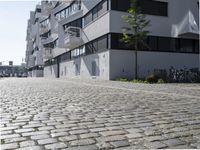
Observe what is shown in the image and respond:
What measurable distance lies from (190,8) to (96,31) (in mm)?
10645

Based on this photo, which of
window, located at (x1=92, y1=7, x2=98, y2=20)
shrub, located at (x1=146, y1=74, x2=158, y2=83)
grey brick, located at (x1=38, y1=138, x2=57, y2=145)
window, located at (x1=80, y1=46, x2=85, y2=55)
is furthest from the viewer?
window, located at (x1=80, y1=46, x2=85, y2=55)

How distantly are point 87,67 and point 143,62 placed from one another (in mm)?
8911

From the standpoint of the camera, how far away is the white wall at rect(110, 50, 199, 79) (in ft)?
96.5

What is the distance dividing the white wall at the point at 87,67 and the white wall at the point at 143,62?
0.94 metres

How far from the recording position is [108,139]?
4750 millimetres

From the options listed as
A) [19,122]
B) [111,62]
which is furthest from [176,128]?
[111,62]

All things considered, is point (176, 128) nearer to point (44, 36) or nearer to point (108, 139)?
point (108, 139)

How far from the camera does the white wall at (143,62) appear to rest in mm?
29406

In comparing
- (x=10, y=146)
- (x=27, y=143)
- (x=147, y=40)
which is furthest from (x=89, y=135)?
(x=147, y=40)

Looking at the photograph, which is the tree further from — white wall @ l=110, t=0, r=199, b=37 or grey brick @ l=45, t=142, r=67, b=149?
grey brick @ l=45, t=142, r=67, b=149

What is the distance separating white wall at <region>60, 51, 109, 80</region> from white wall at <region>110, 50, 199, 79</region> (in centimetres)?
94

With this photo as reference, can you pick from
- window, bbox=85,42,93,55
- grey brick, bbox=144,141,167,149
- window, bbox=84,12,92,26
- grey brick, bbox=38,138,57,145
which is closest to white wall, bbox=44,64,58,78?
window, bbox=84,12,92,26

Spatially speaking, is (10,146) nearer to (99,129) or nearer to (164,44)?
(99,129)

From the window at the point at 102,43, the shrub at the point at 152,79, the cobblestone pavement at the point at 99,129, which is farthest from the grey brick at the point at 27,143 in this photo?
the window at the point at 102,43
